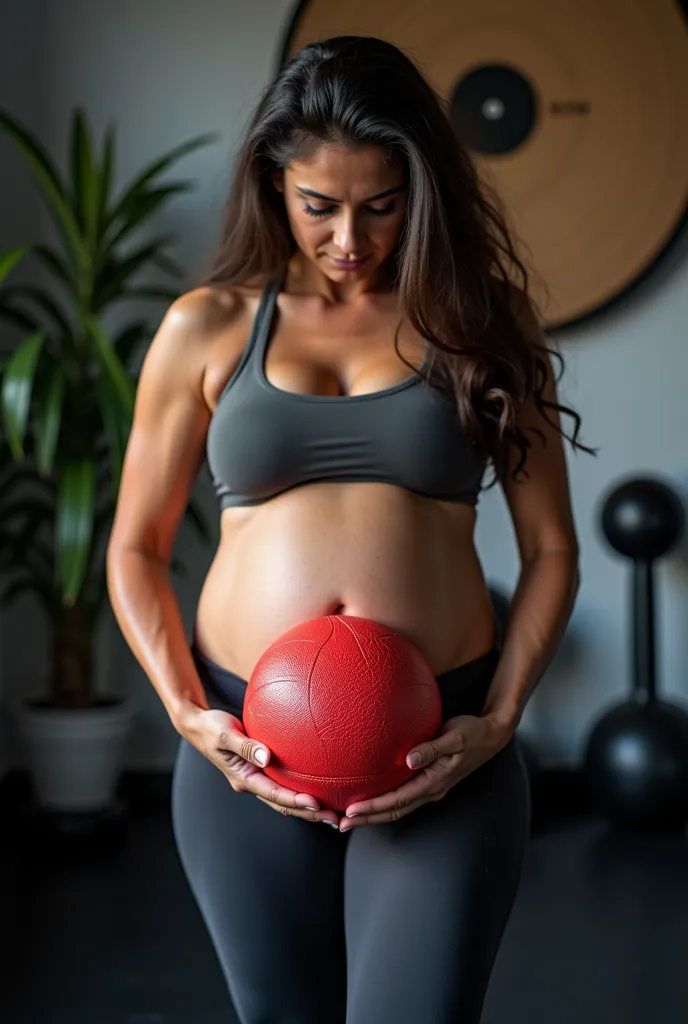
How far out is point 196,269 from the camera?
3.13m

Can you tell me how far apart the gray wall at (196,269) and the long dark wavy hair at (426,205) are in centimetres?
173

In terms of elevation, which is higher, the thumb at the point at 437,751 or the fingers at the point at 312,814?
the thumb at the point at 437,751

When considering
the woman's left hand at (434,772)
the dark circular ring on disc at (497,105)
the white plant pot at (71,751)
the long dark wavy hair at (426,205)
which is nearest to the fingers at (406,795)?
the woman's left hand at (434,772)

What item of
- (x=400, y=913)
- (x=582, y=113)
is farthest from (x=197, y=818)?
(x=582, y=113)

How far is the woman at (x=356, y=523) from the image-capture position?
1214 millimetres

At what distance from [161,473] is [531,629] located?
18.5 inches

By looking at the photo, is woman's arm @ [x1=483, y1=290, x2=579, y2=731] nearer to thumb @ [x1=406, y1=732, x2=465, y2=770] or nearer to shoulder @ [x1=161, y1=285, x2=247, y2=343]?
thumb @ [x1=406, y1=732, x2=465, y2=770]

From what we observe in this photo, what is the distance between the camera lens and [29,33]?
311 centimetres

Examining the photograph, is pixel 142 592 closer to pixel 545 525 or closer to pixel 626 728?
pixel 545 525

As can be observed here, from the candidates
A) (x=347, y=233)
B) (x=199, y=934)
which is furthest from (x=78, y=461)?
(x=347, y=233)

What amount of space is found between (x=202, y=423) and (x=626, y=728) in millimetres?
1868

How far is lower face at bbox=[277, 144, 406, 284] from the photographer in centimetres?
128

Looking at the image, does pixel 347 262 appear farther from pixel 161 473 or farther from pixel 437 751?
pixel 437 751

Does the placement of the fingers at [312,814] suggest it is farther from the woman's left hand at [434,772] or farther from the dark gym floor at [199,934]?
the dark gym floor at [199,934]
